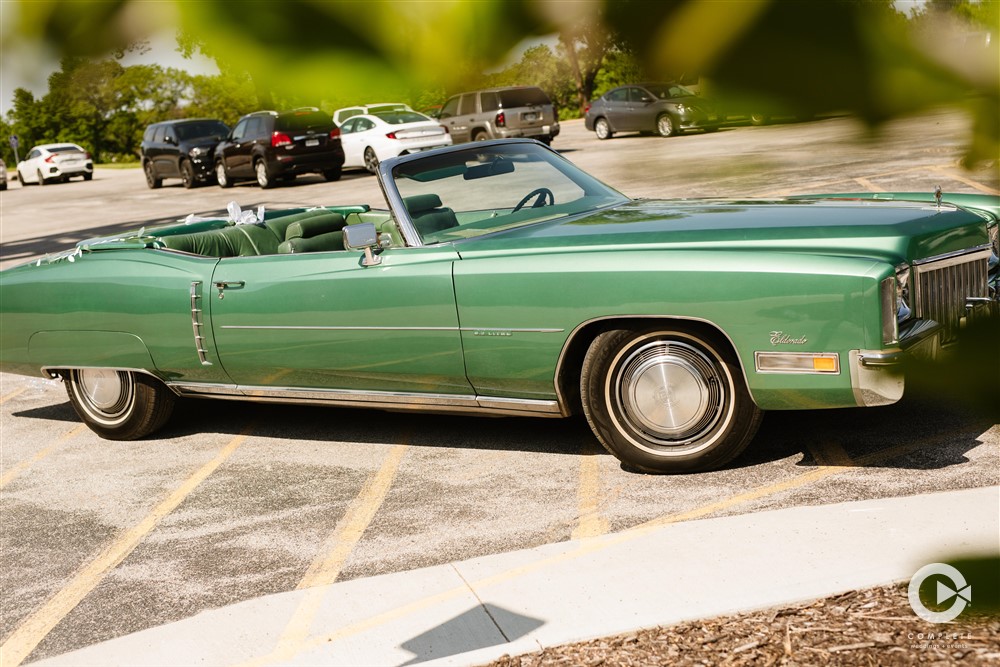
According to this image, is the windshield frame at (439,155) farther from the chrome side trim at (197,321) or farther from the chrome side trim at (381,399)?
the chrome side trim at (197,321)

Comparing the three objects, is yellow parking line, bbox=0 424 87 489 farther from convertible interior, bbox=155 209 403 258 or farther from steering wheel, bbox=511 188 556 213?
steering wheel, bbox=511 188 556 213

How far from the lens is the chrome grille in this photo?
421 cm

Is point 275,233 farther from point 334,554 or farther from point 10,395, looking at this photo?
point 334,554

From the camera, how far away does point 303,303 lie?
17.4ft

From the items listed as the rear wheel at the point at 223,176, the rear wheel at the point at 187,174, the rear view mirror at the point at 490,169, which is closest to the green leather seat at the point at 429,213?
the rear view mirror at the point at 490,169

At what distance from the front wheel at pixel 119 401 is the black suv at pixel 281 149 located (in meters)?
1.44

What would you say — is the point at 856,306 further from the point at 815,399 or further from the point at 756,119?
the point at 756,119

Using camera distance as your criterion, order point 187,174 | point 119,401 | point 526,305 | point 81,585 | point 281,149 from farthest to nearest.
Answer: point 187,174 → point 281,149 → point 119,401 → point 526,305 → point 81,585

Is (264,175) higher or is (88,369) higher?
(264,175)

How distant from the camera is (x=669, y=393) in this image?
15.3ft

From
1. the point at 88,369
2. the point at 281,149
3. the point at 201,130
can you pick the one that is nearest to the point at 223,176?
the point at 201,130

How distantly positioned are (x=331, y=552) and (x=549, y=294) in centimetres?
135

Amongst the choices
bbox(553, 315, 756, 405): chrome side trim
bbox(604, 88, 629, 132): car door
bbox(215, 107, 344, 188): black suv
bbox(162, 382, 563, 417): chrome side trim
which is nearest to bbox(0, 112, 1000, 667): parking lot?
bbox(162, 382, 563, 417): chrome side trim

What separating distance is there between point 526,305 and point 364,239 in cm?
81
